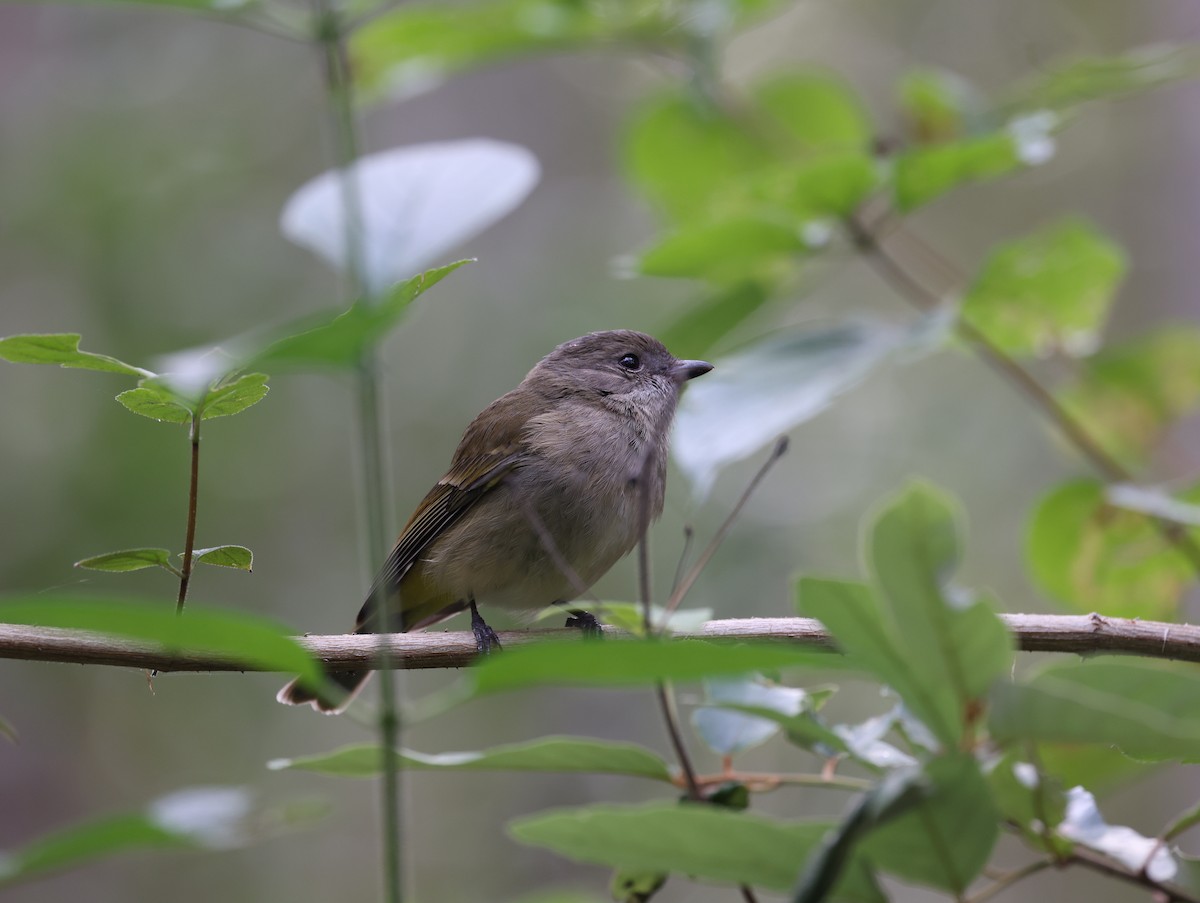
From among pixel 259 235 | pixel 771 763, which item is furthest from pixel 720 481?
pixel 259 235

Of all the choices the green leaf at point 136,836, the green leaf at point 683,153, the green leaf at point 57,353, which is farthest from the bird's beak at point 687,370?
the green leaf at point 136,836

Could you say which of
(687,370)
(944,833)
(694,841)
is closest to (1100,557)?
A: (687,370)

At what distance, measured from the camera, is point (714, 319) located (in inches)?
110

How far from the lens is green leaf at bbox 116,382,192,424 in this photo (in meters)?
1.55

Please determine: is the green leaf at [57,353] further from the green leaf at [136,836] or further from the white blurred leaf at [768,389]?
the white blurred leaf at [768,389]

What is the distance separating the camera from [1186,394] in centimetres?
329

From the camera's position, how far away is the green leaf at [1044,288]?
9.45 ft

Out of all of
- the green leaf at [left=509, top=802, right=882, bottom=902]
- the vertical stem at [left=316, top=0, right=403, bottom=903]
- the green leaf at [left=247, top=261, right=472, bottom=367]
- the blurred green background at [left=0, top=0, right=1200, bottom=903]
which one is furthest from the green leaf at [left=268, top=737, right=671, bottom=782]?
the blurred green background at [left=0, top=0, right=1200, bottom=903]

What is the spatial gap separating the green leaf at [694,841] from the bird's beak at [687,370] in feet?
10.7

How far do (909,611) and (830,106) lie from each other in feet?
8.67

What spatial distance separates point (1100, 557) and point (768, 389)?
3.58 feet

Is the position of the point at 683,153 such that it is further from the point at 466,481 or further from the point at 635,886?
the point at 635,886

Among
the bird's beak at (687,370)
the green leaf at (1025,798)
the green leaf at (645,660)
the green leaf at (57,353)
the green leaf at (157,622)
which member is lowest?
the green leaf at (1025,798)

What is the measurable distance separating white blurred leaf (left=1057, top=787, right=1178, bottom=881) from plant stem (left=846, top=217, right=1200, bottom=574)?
1513 mm
